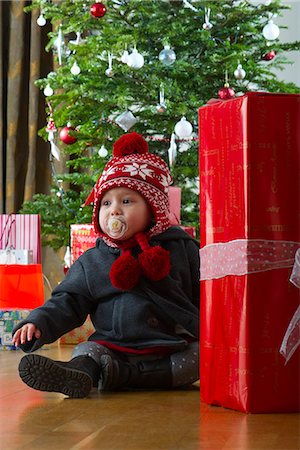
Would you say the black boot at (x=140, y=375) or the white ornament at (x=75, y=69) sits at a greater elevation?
the white ornament at (x=75, y=69)

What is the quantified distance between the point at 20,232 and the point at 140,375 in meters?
1.30

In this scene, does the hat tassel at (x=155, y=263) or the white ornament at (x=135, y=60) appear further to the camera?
the white ornament at (x=135, y=60)

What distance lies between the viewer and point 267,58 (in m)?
3.32

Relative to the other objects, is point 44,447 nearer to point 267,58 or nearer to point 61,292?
point 61,292

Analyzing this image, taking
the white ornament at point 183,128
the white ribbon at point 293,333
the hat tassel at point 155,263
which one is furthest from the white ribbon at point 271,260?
the white ornament at point 183,128

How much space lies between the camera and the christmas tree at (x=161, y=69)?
314 centimetres

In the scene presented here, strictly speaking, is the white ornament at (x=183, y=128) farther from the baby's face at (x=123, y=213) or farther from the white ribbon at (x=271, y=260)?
the white ribbon at (x=271, y=260)

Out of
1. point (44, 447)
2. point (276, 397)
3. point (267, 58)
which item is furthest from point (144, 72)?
point (44, 447)

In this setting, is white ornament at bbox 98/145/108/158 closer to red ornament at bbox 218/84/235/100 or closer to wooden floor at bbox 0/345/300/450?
red ornament at bbox 218/84/235/100

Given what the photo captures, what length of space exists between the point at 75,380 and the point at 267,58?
1.91 meters

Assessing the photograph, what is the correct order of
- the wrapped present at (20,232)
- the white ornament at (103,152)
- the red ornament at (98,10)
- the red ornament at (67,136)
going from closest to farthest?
the red ornament at (98,10)
the wrapped present at (20,232)
the white ornament at (103,152)
the red ornament at (67,136)

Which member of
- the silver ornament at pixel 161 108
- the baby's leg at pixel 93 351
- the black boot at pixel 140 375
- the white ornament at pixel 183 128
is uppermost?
the silver ornament at pixel 161 108

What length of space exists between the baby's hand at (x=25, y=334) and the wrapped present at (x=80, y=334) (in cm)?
103

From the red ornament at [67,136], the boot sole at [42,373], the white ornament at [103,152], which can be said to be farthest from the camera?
the red ornament at [67,136]
